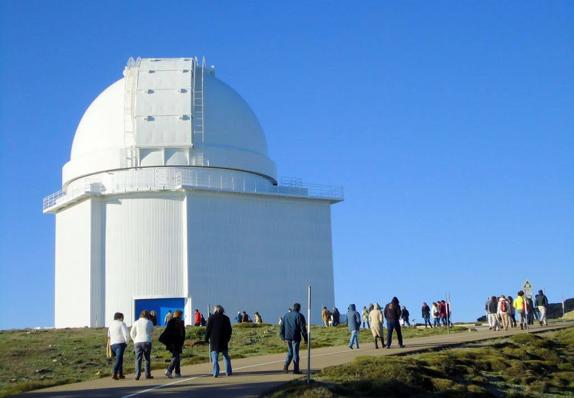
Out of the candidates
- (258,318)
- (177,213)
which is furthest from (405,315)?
(177,213)

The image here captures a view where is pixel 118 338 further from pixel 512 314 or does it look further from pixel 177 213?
pixel 177 213

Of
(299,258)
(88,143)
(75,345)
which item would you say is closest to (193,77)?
(88,143)

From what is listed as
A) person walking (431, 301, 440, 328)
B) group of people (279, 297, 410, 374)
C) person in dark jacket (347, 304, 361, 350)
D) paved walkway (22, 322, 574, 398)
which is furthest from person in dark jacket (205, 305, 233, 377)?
person walking (431, 301, 440, 328)

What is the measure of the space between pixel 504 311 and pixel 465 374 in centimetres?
1225

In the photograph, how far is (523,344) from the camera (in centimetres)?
2566

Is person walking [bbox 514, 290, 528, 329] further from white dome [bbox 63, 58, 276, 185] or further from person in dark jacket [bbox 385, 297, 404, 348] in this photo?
white dome [bbox 63, 58, 276, 185]

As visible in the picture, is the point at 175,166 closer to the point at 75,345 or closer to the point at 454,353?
the point at 75,345

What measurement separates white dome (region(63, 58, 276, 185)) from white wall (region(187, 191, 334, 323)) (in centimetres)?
198

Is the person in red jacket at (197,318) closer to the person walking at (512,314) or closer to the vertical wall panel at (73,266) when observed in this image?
the vertical wall panel at (73,266)

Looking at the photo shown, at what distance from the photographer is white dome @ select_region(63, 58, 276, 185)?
43438 mm

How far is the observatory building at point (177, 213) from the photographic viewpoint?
4197 centimetres

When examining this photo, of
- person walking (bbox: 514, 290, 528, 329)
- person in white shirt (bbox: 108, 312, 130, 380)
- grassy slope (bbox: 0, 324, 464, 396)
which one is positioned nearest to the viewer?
person in white shirt (bbox: 108, 312, 130, 380)

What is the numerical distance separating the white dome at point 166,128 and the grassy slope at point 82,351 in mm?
9525

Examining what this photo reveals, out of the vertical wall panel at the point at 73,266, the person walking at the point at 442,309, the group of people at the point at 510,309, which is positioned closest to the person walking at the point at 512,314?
the group of people at the point at 510,309
